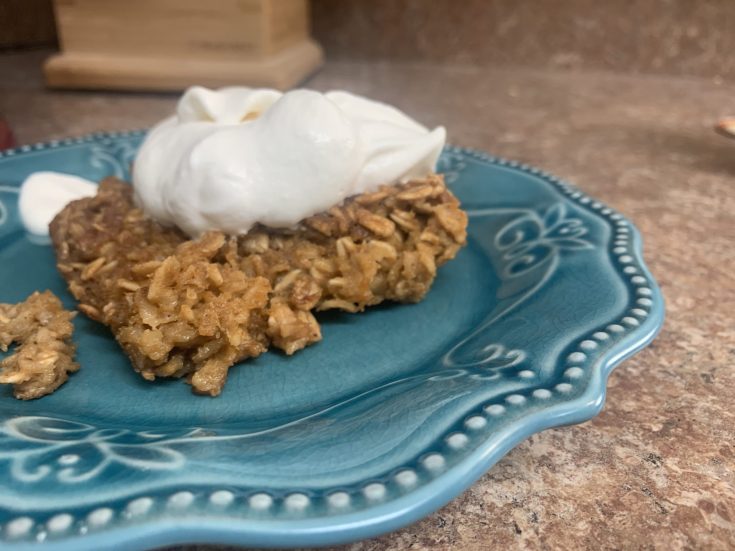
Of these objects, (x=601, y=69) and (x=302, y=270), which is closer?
(x=302, y=270)

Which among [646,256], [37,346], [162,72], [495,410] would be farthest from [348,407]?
[162,72]

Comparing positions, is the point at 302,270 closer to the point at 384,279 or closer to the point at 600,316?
the point at 384,279

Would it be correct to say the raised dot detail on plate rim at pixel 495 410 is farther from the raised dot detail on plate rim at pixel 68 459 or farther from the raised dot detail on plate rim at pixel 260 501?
the raised dot detail on plate rim at pixel 68 459

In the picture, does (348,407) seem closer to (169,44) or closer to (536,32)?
(169,44)

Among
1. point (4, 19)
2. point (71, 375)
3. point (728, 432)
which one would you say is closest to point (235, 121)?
point (71, 375)

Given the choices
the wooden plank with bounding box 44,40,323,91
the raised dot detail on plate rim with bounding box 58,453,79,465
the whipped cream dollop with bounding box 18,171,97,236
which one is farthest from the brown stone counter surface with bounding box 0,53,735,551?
the whipped cream dollop with bounding box 18,171,97,236

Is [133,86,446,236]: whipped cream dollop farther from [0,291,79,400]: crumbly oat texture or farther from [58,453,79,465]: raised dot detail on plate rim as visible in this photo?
[58,453,79,465]: raised dot detail on plate rim

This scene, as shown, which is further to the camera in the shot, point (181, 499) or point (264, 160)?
point (264, 160)
